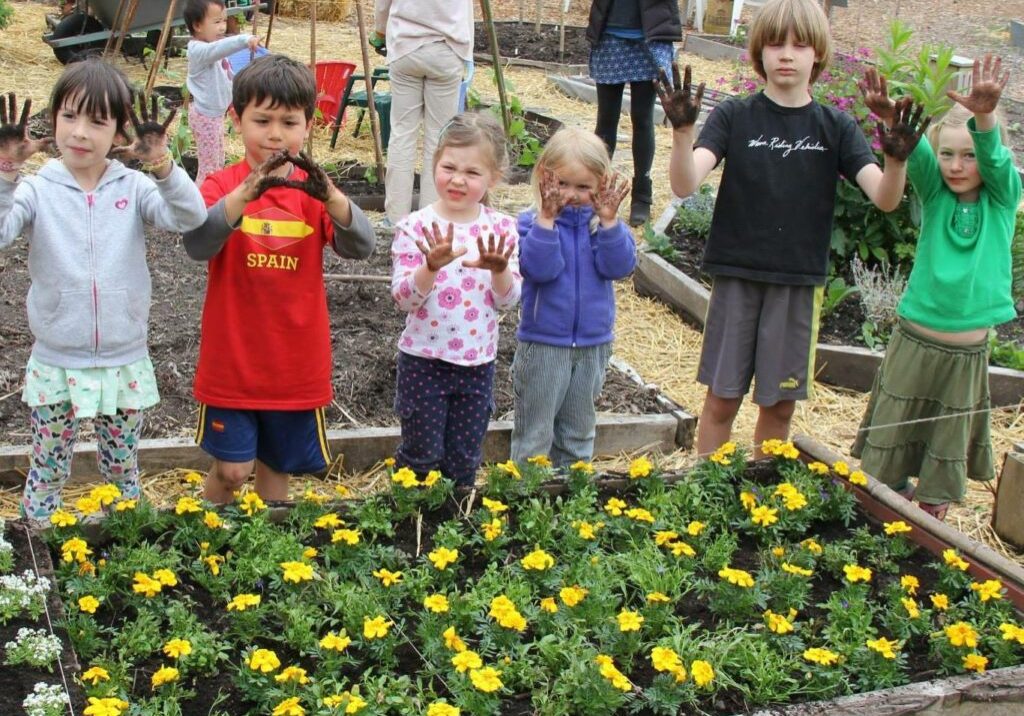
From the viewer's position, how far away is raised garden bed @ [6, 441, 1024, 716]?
268cm

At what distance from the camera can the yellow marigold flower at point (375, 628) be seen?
8.97 feet

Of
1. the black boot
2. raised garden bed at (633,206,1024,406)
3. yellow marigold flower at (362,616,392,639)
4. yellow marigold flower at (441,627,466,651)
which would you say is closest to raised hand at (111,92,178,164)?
yellow marigold flower at (362,616,392,639)

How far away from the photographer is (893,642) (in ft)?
9.63

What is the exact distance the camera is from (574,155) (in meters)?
3.98

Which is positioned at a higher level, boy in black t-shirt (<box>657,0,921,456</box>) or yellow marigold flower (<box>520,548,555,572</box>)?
boy in black t-shirt (<box>657,0,921,456</box>)

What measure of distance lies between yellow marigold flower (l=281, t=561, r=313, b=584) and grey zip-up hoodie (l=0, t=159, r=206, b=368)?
0.94 meters

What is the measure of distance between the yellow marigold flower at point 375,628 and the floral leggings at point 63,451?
1.16m

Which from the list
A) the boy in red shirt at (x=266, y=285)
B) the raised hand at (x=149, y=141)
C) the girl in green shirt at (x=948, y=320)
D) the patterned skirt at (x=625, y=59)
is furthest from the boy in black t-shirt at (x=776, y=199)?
the patterned skirt at (x=625, y=59)

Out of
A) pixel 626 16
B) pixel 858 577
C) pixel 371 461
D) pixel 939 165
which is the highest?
pixel 626 16

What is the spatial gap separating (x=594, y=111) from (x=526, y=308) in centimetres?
797

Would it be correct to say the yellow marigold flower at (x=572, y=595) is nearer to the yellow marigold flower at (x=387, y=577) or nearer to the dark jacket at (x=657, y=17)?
the yellow marigold flower at (x=387, y=577)

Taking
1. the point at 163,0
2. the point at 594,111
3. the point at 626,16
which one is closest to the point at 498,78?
the point at 626,16

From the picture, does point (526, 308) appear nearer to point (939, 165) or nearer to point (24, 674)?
point (939, 165)

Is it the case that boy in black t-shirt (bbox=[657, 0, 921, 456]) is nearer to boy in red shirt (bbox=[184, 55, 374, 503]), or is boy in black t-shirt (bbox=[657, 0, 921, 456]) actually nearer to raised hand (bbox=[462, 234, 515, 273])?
raised hand (bbox=[462, 234, 515, 273])
